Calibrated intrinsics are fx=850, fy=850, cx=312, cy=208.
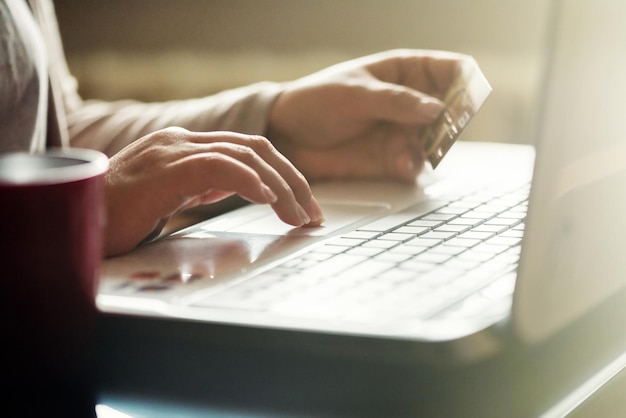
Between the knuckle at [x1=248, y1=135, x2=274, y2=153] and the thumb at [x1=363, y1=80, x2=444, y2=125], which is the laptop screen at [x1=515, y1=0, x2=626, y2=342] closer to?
the knuckle at [x1=248, y1=135, x2=274, y2=153]

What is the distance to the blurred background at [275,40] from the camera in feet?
5.86

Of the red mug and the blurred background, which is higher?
the red mug

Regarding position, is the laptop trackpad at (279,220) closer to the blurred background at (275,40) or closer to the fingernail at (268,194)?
the fingernail at (268,194)

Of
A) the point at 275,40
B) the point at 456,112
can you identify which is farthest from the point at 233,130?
the point at 275,40

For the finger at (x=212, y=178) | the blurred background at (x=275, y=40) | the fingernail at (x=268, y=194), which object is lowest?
the blurred background at (x=275, y=40)

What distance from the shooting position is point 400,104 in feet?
2.72

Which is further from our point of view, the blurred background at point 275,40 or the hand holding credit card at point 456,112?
the blurred background at point 275,40

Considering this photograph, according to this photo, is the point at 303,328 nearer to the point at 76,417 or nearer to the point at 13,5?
the point at 76,417

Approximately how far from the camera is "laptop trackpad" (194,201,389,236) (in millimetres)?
608

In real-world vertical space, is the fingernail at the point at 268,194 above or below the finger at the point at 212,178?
below

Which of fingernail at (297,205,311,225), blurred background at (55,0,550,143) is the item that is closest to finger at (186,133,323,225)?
fingernail at (297,205,311,225)

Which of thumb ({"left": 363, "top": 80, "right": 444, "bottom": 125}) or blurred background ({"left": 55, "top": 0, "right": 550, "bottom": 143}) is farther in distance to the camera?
blurred background ({"left": 55, "top": 0, "right": 550, "bottom": 143})

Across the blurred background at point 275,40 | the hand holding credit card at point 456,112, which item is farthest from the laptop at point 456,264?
the blurred background at point 275,40

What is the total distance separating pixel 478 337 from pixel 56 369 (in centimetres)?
18
